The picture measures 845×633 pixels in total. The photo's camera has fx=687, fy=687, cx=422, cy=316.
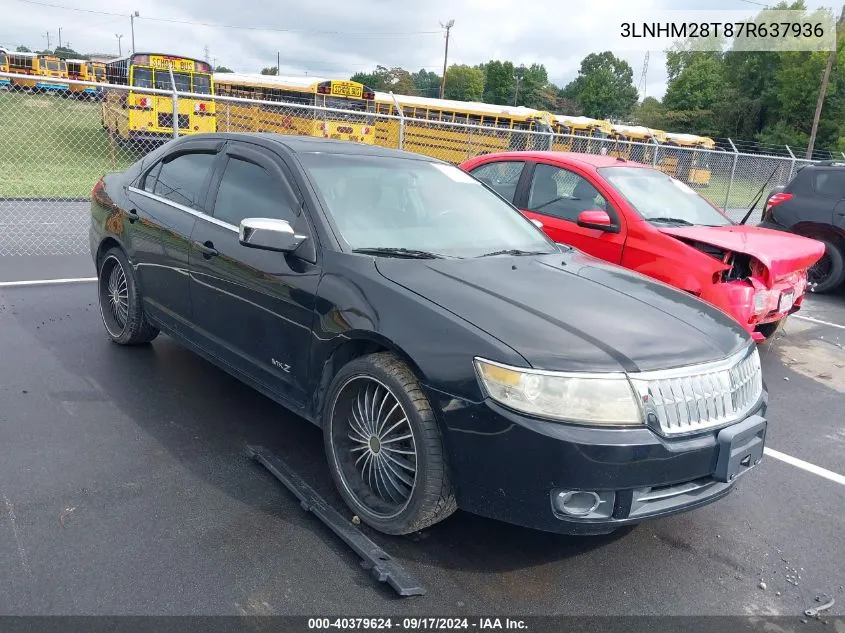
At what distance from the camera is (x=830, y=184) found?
895cm

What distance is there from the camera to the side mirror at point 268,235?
319cm

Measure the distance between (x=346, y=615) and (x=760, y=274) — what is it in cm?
424

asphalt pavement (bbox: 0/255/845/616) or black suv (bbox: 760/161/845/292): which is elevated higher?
black suv (bbox: 760/161/845/292)

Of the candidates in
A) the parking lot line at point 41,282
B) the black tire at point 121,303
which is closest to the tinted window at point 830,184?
the black tire at point 121,303

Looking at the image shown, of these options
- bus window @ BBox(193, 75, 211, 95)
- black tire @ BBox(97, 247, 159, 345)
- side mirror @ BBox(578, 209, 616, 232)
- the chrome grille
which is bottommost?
black tire @ BBox(97, 247, 159, 345)

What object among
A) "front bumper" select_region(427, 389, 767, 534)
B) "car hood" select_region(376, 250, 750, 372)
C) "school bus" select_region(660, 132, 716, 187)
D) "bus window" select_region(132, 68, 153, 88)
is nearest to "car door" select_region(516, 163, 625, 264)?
"car hood" select_region(376, 250, 750, 372)

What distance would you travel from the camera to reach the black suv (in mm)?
8852

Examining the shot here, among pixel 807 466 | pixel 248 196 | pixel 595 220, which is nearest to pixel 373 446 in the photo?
pixel 248 196

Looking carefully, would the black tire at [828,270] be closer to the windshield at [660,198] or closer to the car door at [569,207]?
the windshield at [660,198]

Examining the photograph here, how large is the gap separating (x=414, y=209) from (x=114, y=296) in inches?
104

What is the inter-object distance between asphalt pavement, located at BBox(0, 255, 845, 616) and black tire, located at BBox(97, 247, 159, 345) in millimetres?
577

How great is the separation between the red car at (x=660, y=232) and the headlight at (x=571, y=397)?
10.1 ft

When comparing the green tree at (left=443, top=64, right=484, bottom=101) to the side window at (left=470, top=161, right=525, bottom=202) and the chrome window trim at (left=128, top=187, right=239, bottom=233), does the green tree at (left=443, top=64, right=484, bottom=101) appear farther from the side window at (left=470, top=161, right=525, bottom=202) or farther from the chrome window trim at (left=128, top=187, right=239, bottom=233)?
the chrome window trim at (left=128, top=187, right=239, bottom=233)

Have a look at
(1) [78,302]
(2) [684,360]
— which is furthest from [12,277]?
(2) [684,360]
